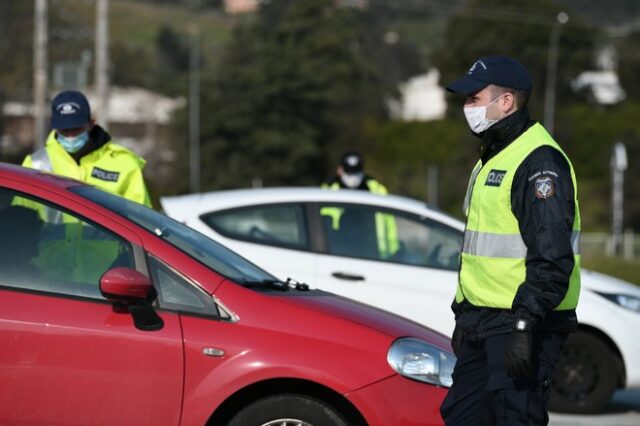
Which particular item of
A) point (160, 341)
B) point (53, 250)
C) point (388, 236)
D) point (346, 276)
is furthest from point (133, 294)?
point (388, 236)

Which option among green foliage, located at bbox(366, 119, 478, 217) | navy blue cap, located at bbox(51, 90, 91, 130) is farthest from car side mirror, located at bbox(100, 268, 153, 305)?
green foliage, located at bbox(366, 119, 478, 217)

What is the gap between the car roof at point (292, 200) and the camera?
29.4 ft

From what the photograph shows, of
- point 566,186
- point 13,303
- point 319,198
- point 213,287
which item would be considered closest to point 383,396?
point 213,287

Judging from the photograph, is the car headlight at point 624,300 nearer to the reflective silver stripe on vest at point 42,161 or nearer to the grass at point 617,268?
Answer: the reflective silver stripe on vest at point 42,161

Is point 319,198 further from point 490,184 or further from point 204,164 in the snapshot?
point 204,164

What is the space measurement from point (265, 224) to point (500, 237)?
4480 mm

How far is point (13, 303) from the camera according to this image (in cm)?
506

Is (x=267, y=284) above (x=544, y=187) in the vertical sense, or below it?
below

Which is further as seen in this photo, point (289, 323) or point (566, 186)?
point (289, 323)

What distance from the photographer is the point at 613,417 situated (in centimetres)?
907

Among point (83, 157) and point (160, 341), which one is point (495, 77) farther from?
point (83, 157)

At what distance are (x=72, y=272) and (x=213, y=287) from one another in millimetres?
591

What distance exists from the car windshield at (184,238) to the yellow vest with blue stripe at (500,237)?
46.1 inches

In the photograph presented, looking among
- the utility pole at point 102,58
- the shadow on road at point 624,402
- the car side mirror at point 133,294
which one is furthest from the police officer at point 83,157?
the utility pole at point 102,58
